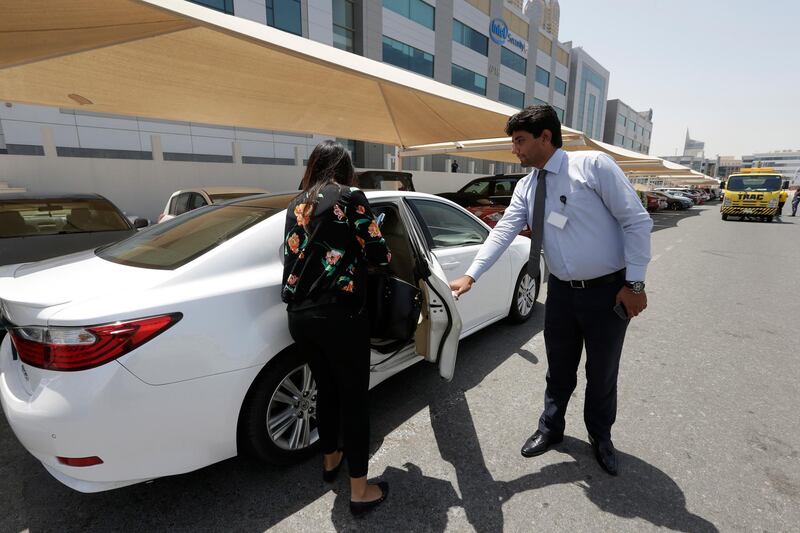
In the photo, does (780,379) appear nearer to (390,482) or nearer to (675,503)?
(675,503)

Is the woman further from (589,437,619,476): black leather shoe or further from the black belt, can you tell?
(589,437,619,476): black leather shoe

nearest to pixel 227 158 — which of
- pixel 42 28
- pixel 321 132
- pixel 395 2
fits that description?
pixel 321 132

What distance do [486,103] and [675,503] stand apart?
7.25 m

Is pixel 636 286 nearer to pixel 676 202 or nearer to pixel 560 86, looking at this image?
pixel 676 202

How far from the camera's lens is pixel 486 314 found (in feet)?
12.4

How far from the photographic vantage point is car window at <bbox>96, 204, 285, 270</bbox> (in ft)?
6.98

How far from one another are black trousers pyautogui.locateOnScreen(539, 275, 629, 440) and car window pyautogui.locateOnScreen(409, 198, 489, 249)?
121cm

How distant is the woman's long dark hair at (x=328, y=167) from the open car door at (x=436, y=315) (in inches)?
28.6

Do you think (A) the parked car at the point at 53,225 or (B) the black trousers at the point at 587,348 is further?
(A) the parked car at the point at 53,225

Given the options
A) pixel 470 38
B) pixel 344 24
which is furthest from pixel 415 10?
pixel 470 38

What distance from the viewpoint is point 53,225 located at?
4.04 m

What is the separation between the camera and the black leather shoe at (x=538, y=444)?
2.39 metres

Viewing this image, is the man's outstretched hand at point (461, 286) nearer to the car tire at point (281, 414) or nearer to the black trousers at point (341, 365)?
the black trousers at point (341, 365)

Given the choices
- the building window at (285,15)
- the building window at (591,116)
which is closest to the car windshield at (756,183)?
the building window at (285,15)
